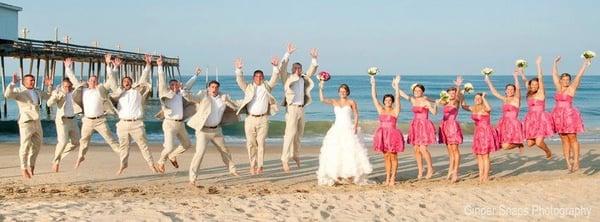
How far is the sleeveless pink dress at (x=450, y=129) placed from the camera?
37.2 ft

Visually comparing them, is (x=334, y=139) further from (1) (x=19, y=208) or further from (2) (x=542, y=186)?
(1) (x=19, y=208)

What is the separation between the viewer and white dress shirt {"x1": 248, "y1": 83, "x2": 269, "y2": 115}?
11.6 meters

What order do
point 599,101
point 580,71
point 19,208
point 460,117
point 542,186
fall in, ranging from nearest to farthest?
point 19,208 → point 542,186 → point 580,71 → point 460,117 → point 599,101

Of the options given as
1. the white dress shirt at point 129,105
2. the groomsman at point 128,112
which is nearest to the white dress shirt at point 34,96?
the groomsman at point 128,112

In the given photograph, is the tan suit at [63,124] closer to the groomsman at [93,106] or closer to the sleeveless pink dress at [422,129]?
the groomsman at [93,106]

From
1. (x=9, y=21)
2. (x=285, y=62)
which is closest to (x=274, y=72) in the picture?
(x=285, y=62)

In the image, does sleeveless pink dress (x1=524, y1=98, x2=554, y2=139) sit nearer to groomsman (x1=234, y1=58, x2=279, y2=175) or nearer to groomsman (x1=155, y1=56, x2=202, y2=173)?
groomsman (x1=234, y1=58, x2=279, y2=175)

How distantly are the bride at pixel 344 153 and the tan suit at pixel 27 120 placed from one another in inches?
199

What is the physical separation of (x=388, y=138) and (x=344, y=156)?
79cm

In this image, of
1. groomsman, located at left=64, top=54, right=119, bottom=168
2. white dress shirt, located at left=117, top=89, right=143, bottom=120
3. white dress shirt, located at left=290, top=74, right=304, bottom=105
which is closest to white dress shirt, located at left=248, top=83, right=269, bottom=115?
white dress shirt, located at left=290, top=74, right=304, bottom=105

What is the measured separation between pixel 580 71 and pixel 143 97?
7966 mm

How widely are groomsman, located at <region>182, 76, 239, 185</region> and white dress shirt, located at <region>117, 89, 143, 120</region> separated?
107cm

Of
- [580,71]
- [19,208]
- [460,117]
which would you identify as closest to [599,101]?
[460,117]

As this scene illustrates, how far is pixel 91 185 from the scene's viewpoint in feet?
36.7
